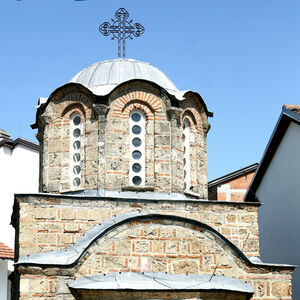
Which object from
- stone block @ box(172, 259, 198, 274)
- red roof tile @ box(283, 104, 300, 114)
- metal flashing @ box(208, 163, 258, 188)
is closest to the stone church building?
stone block @ box(172, 259, 198, 274)

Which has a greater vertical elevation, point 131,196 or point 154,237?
point 131,196

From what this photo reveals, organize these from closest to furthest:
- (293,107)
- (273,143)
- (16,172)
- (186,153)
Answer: (186,153) → (293,107) → (273,143) → (16,172)

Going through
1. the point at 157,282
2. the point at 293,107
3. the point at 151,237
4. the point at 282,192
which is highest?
the point at 293,107

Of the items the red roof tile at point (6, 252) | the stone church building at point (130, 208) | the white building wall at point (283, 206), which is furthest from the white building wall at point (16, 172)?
the stone church building at point (130, 208)

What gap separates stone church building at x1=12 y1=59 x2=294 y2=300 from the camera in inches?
409

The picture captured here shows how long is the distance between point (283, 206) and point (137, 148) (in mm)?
5371

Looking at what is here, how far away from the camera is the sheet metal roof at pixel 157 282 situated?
987cm

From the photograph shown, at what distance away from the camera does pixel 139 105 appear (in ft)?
41.6

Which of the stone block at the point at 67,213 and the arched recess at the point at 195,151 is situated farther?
the arched recess at the point at 195,151

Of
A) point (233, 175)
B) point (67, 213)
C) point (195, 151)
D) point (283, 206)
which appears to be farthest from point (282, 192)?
point (67, 213)

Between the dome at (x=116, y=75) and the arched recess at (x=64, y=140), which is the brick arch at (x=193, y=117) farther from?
the arched recess at (x=64, y=140)

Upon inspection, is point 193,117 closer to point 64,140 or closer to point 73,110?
point 73,110

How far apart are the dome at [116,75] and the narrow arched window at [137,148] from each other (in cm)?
82

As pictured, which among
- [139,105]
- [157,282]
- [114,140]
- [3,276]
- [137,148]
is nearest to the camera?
[157,282]
